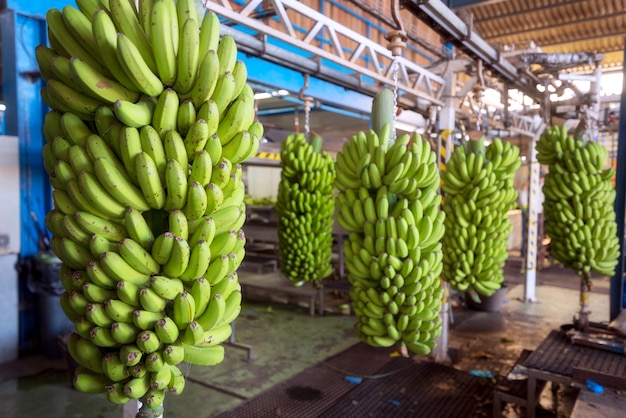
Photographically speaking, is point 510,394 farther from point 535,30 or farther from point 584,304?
point 535,30

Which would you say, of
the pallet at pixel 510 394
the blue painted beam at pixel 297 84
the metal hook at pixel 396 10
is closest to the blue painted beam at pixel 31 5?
the blue painted beam at pixel 297 84

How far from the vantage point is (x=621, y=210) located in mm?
4328

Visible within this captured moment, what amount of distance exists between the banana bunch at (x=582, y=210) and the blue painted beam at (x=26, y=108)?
199 inches

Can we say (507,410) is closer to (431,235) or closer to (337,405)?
(337,405)

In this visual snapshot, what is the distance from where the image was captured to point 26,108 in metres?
4.54

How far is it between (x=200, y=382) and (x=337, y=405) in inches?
54.3

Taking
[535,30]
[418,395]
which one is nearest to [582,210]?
[418,395]

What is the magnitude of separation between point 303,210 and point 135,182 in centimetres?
311

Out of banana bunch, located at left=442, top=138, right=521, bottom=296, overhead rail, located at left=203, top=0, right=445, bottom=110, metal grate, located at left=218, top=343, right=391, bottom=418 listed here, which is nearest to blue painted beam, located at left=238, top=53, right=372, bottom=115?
overhead rail, located at left=203, top=0, right=445, bottom=110

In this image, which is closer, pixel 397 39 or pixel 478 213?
pixel 397 39

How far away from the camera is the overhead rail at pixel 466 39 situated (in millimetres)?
2764

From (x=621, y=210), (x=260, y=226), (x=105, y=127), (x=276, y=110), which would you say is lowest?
(x=260, y=226)

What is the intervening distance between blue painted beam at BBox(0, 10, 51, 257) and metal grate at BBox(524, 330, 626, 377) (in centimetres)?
481

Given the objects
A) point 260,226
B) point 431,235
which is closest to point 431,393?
point 431,235
